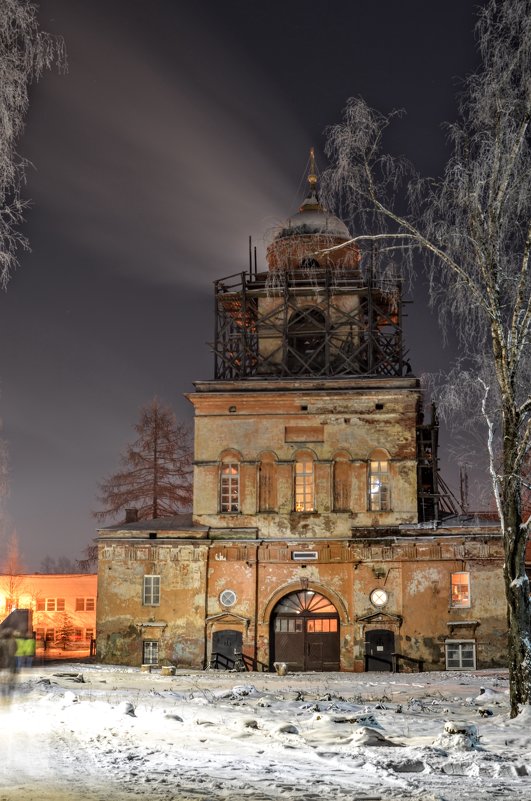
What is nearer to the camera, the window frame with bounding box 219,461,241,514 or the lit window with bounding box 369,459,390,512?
the lit window with bounding box 369,459,390,512

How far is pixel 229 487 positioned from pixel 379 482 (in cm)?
568

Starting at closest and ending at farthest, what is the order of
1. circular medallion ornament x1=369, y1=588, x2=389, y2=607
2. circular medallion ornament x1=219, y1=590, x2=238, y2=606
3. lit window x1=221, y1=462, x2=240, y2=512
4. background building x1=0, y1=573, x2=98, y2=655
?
1. circular medallion ornament x1=369, y1=588, x2=389, y2=607
2. circular medallion ornament x1=219, y1=590, x2=238, y2=606
3. lit window x1=221, y1=462, x2=240, y2=512
4. background building x1=0, y1=573, x2=98, y2=655

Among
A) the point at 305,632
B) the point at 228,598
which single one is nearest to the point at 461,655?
the point at 305,632

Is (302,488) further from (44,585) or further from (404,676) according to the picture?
(44,585)

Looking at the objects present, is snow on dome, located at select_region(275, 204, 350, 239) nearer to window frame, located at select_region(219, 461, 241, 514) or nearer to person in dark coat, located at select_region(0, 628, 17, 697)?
window frame, located at select_region(219, 461, 241, 514)

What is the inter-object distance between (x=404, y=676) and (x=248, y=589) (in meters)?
7.20

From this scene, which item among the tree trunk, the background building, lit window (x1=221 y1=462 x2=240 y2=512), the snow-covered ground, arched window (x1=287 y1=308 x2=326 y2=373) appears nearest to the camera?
the snow-covered ground

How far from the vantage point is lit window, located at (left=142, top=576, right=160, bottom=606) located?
35.4 m

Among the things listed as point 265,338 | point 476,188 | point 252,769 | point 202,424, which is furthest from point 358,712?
point 265,338

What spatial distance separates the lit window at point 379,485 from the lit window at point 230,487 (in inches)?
198

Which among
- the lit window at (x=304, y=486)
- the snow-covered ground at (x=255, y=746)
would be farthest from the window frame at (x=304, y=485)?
the snow-covered ground at (x=255, y=746)

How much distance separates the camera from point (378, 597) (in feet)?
113

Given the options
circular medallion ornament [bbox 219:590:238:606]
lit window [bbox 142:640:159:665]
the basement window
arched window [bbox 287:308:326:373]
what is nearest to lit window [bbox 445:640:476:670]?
the basement window

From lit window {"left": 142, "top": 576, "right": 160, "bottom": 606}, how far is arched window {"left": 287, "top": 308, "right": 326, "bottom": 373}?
32.9 feet
